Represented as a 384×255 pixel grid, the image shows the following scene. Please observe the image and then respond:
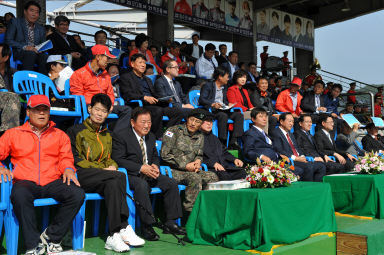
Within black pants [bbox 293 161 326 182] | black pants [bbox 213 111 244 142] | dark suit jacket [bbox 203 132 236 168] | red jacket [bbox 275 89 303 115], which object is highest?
red jacket [bbox 275 89 303 115]

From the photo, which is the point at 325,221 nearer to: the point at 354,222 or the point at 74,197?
the point at 354,222

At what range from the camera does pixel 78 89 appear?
480cm

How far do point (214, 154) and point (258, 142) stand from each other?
810 millimetres

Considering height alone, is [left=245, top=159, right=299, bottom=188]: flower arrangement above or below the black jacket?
below

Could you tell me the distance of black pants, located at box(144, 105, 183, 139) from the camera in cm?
518

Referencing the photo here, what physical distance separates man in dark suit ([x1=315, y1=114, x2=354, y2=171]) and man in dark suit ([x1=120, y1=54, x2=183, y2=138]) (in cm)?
254

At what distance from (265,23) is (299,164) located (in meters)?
9.88

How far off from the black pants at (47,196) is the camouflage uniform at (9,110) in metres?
0.93

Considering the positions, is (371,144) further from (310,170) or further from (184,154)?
(184,154)

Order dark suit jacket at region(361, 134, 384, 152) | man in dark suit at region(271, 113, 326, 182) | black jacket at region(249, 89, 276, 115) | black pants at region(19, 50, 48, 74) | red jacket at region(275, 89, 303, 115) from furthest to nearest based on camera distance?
dark suit jacket at region(361, 134, 384, 152) < red jacket at region(275, 89, 303, 115) < black jacket at region(249, 89, 276, 115) < man in dark suit at region(271, 113, 326, 182) < black pants at region(19, 50, 48, 74)

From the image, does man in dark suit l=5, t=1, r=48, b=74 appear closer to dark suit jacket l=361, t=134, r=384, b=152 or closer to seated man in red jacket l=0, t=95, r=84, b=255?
seated man in red jacket l=0, t=95, r=84, b=255

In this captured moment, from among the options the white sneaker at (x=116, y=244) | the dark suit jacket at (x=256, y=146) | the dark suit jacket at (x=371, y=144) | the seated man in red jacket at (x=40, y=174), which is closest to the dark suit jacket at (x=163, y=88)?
the dark suit jacket at (x=256, y=146)

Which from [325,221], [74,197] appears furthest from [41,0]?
[325,221]

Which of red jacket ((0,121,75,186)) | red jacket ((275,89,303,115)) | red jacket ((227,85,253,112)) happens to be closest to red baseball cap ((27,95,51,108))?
red jacket ((0,121,75,186))
